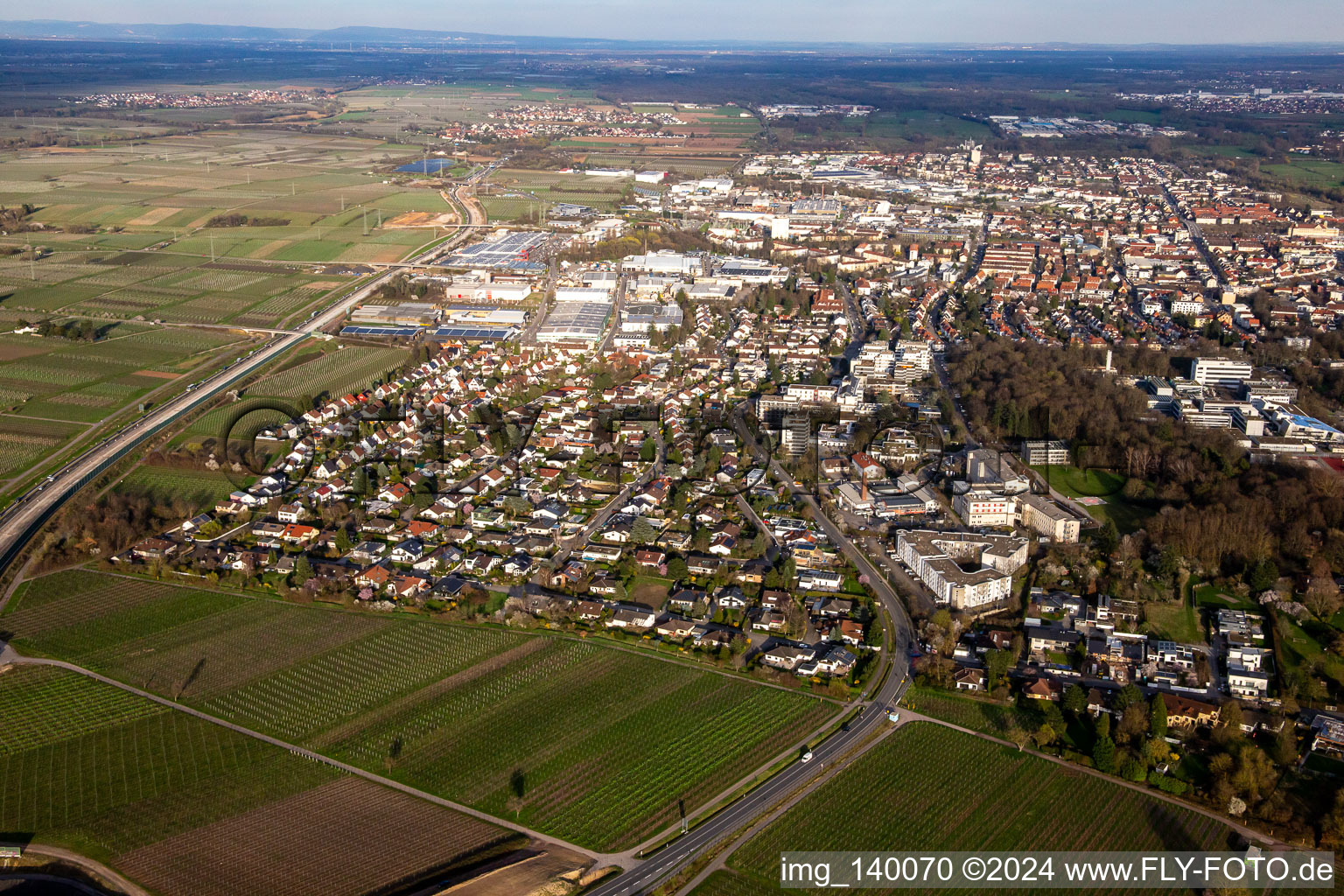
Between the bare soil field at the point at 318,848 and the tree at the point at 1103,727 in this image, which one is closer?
the bare soil field at the point at 318,848

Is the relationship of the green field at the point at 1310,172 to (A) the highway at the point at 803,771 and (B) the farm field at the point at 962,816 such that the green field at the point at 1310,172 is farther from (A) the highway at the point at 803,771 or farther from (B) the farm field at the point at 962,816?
(B) the farm field at the point at 962,816

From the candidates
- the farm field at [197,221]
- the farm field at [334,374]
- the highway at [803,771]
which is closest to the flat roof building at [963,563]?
the highway at [803,771]

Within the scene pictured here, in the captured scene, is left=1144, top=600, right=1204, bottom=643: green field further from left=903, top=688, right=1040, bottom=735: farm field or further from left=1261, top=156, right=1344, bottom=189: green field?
left=1261, top=156, right=1344, bottom=189: green field

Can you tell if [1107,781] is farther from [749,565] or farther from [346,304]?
[346,304]

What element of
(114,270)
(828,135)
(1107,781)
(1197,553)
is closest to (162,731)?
(1107,781)

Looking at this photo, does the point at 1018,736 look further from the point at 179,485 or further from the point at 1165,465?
the point at 179,485

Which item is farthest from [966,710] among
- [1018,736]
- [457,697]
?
[457,697]
